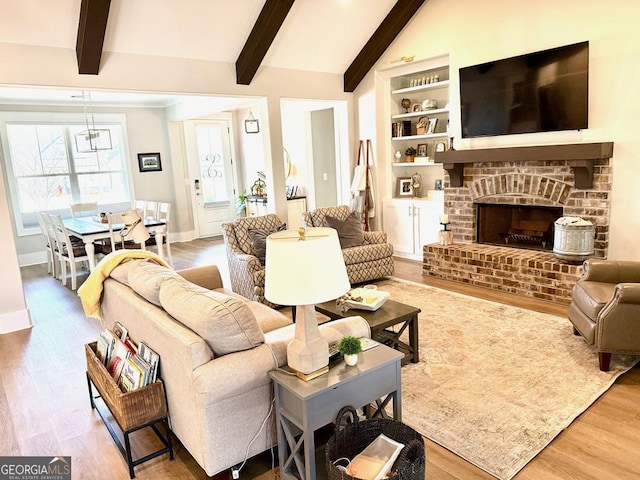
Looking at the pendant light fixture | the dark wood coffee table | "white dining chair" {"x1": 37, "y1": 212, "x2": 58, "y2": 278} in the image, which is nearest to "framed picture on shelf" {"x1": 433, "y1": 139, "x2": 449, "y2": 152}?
the dark wood coffee table

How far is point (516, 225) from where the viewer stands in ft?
17.4

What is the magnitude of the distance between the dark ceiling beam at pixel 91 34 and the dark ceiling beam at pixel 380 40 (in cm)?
332

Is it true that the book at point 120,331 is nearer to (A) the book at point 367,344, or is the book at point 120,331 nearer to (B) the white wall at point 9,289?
(A) the book at point 367,344

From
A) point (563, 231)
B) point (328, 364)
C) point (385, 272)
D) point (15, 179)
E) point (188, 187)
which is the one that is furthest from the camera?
point (188, 187)

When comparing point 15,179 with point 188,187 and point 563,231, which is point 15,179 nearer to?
point 188,187

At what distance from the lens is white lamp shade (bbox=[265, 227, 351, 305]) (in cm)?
176

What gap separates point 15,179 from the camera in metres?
7.35

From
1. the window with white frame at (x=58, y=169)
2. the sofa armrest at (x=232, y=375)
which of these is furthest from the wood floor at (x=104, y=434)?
the window with white frame at (x=58, y=169)

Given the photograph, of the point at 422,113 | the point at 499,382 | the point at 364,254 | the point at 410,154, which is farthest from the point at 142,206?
the point at 499,382

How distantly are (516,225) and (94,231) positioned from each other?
5037 millimetres

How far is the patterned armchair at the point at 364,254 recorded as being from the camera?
4.96 meters

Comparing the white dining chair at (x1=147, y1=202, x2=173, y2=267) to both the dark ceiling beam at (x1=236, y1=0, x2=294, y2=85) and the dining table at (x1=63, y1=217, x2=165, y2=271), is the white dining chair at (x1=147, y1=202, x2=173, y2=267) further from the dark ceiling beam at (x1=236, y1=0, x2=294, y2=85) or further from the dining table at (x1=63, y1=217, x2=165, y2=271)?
the dark ceiling beam at (x1=236, y1=0, x2=294, y2=85)

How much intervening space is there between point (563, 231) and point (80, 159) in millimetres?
7534

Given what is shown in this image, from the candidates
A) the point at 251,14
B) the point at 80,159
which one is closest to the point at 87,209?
the point at 80,159
